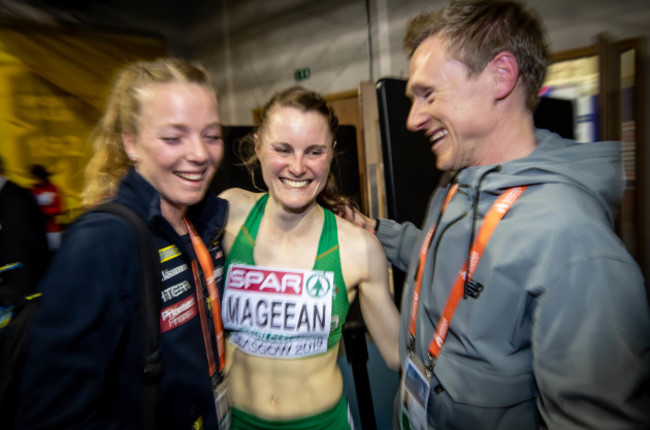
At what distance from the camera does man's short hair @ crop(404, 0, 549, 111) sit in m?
0.98

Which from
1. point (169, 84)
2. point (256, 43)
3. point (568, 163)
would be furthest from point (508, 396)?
point (256, 43)

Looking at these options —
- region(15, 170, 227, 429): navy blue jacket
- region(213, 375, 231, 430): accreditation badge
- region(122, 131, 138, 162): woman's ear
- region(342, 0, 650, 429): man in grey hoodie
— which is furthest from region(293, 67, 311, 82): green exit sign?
region(213, 375, 231, 430): accreditation badge

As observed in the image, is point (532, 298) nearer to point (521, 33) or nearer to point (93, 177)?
point (521, 33)

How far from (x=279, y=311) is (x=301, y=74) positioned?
171 inches

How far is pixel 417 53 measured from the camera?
3.56 feet

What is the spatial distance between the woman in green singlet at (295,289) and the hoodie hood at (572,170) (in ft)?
2.06

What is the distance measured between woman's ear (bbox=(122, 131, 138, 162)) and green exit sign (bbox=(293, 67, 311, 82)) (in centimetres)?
424

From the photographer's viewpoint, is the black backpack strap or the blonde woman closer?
the blonde woman

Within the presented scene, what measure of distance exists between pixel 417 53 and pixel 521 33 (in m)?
0.29

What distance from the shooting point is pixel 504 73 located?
3.22 feet

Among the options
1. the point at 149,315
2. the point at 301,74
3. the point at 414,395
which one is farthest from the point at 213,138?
the point at 301,74

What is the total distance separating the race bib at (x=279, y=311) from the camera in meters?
1.30

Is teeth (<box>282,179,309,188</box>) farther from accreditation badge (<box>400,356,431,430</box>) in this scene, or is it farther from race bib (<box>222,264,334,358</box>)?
accreditation badge (<box>400,356,431,430</box>)

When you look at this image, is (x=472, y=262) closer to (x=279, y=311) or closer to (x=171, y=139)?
(x=279, y=311)
